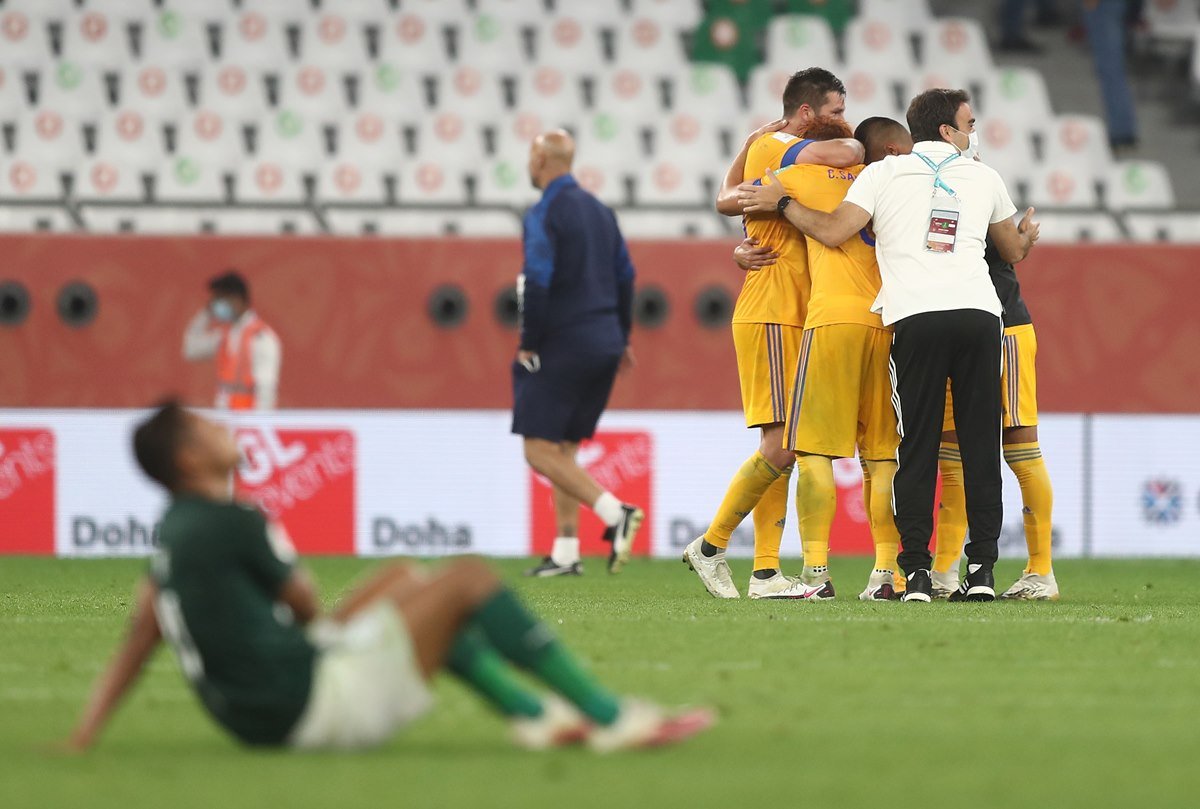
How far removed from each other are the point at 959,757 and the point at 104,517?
977cm

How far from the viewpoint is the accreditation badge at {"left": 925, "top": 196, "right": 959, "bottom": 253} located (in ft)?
27.5

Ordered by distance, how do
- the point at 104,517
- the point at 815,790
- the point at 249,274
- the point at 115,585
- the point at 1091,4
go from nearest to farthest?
the point at 815,790
the point at 115,585
the point at 104,517
the point at 249,274
the point at 1091,4

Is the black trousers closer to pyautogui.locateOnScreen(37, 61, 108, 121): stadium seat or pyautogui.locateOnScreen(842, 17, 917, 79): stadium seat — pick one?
pyautogui.locateOnScreen(842, 17, 917, 79): stadium seat

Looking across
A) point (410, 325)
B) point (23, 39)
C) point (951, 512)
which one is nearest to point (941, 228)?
point (951, 512)

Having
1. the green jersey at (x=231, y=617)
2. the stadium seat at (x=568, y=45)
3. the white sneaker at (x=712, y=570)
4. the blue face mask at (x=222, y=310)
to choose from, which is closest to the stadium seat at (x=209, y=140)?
the blue face mask at (x=222, y=310)

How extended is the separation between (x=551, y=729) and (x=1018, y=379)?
15.7ft

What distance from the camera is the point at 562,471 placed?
10.5m

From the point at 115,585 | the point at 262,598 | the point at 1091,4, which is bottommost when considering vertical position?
the point at 115,585

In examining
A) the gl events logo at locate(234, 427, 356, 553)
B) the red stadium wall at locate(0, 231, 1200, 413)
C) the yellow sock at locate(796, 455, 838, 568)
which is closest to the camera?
the yellow sock at locate(796, 455, 838, 568)

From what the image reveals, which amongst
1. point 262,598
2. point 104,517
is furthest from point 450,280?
point 262,598

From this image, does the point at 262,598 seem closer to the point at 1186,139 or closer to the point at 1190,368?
the point at 1190,368

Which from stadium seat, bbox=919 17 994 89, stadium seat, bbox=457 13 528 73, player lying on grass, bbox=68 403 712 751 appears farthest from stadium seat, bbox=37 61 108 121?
player lying on grass, bbox=68 403 712 751

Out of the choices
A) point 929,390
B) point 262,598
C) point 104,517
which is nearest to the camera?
point 262,598

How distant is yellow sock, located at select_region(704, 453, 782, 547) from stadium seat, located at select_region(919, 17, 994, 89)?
9.98 m
